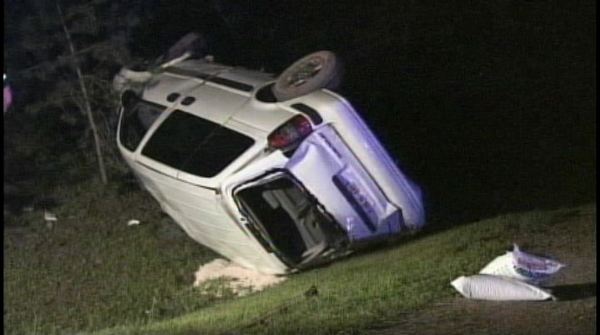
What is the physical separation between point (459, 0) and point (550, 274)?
2186mm

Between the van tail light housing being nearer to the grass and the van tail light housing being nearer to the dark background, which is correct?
the dark background

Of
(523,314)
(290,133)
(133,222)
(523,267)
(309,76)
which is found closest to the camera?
(523,314)

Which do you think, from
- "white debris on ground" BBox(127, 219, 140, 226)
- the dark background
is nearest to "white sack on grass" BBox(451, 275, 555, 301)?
the dark background

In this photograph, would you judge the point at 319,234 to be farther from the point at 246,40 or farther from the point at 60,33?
the point at 60,33

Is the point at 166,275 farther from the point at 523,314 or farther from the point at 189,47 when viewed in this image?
the point at 523,314

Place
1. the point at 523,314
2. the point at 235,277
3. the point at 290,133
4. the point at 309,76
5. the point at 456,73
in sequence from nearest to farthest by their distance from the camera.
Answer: the point at 523,314
the point at 290,133
the point at 235,277
the point at 309,76
the point at 456,73

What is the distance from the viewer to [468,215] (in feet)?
18.8

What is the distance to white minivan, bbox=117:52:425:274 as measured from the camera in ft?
17.5

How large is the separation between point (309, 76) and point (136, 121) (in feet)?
3.32

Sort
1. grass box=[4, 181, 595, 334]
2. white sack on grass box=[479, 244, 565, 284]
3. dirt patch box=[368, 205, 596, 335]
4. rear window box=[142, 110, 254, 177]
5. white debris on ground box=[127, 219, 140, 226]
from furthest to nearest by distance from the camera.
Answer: white debris on ground box=[127, 219, 140, 226]
rear window box=[142, 110, 254, 177]
grass box=[4, 181, 595, 334]
white sack on grass box=[479, 244, 565, 284]
dirt patch box=[368, 205, 596, 335]

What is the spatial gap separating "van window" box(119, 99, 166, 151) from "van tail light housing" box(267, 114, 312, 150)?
33.5 inches

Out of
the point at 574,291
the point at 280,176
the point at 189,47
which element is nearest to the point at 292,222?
the point at 280,176

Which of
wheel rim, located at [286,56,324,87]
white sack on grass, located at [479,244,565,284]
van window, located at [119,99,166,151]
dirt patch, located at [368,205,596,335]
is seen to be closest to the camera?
dirt patch, located at [368,205,596,335]

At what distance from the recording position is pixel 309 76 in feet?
18.3
